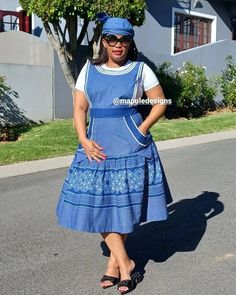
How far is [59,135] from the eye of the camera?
366 inches

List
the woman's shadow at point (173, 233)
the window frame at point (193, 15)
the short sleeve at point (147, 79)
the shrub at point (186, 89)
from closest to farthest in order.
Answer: the short sleeve at point (147, 79)
the woman's shadow at point (173, 233)
the shrub at point (186, 89)
the window frame at point (193, 15)

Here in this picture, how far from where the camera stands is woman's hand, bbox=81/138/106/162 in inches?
117

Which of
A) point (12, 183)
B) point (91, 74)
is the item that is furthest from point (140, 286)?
point (12, 183)

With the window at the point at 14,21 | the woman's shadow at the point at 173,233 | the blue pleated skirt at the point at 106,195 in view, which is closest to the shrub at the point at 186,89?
the window at the point at 14,21

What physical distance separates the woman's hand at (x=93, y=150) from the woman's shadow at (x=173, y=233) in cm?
105

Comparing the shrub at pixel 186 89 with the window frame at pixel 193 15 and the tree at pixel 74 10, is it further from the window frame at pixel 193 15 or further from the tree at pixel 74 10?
the tree at pixel 74 10

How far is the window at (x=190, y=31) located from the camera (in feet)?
54.0

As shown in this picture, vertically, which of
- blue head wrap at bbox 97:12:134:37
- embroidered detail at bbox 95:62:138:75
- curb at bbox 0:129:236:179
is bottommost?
curb at bbox 0:129:236:179

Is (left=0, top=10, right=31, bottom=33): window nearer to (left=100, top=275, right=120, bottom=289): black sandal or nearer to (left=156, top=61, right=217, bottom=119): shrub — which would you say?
(left=156, top=61, right=217, bottom=119): shrub

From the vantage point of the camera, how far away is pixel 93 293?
3.14 m

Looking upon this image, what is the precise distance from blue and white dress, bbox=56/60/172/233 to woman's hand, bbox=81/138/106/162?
0.12 ft

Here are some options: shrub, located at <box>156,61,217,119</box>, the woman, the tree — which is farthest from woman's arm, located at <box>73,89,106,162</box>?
shrub, located at <box>156,61,217,119</box>

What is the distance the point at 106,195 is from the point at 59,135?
6.40 meters

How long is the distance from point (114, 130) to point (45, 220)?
1.99 m
